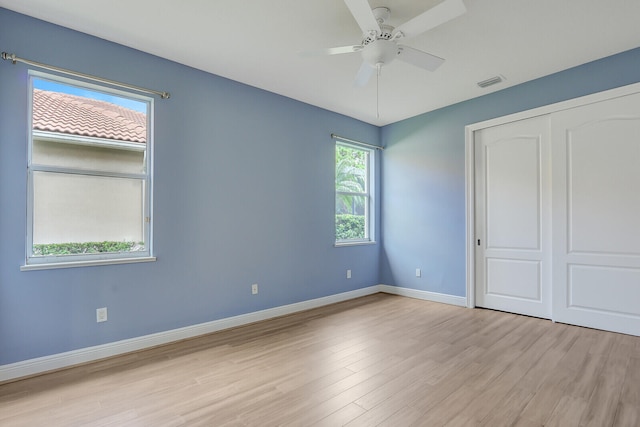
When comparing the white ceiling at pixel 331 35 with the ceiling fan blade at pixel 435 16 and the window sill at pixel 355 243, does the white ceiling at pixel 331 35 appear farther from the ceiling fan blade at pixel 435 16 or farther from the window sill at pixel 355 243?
the window sill at pixel 355 243

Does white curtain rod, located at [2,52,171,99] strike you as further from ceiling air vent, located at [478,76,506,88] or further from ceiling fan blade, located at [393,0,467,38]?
ceiling air vent, located at [478,76,506,88]

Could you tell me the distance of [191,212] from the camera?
130 inches

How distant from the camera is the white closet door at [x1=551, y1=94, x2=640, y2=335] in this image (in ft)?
10.3

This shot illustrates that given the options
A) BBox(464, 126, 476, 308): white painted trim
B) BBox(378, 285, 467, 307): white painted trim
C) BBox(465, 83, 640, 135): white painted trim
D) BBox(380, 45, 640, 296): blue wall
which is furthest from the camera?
BBox(378, 285, 467, 307): white painted trim

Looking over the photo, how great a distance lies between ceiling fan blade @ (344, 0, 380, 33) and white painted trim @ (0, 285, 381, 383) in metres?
3.11

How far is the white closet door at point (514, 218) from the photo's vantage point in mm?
3719

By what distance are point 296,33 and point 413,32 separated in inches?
42.6

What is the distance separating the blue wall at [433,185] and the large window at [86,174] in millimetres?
3584

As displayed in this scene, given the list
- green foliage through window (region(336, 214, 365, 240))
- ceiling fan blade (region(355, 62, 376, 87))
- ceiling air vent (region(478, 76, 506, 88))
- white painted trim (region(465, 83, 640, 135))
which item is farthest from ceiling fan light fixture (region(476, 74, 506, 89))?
green foliage through window (region(336, 214, 365, 240))

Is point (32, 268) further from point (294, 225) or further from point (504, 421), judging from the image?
point (504, 421)

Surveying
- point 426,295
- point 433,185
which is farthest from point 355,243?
point 433,185

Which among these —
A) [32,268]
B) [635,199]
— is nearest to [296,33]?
[32,268]

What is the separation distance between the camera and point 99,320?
275 cm

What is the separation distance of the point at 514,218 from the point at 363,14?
318cm
